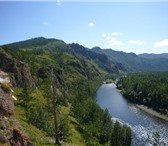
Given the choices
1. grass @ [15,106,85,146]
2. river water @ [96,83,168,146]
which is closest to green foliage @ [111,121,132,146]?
river water @ [96,83,168,146]

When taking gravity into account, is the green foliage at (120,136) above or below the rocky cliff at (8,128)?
below

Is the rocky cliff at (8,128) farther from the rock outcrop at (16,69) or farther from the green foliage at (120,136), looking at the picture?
the rock outcrop at (16,69)

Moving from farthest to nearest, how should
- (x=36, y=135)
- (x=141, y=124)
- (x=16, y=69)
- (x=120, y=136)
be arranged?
(x=16, y=69) → (x=141, y=124) → (x=120, y=136) → (x=36, y=135)

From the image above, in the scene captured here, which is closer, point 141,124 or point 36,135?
point 36,135

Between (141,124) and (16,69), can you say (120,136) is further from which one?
(16,69)

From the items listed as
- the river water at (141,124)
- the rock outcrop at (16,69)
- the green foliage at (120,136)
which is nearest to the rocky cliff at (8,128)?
the green foliage at (120,136)

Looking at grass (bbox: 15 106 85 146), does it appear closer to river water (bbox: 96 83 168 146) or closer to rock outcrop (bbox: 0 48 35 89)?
river water (bbox: 96 83 168 146)

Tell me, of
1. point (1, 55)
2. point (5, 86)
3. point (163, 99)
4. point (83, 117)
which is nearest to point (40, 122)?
point (83, 117)

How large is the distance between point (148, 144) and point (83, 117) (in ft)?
130

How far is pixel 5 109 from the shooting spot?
32375 millimetres

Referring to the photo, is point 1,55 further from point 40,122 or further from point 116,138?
point 116,138

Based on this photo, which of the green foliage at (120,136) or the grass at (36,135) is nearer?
the grass at (36,135)

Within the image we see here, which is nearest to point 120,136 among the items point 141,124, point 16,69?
point 141,124

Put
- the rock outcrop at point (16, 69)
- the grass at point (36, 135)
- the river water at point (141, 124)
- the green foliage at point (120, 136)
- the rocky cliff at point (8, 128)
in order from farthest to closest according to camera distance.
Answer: the rock outcrop at point (16, 69) < the river water at point (141, 124) < the green foliage at point (120, 136) < the grass at point (36, 135) < the rocky cliff at point (8, 128)
